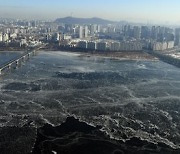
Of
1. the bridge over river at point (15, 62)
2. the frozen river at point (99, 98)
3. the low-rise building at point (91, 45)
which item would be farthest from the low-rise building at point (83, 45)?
the frozen river at point (99, 98)

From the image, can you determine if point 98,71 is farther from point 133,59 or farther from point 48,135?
point 48,135

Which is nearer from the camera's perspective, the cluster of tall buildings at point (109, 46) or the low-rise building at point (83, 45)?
the cluster of tall buildings at point (109, 46)

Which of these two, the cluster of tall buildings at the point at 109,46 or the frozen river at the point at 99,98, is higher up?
the cluster of tall buildings at the point at 109,46

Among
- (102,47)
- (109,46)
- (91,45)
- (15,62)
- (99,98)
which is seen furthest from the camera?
(109,46)

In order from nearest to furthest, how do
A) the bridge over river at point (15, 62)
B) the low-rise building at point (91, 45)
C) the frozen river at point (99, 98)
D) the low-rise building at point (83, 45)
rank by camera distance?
the frozen river at point (99, 98) < the bridge over river at point (15, 62) < the low-rise building at point (91, 45) < the low-rise building at point (83, 45)

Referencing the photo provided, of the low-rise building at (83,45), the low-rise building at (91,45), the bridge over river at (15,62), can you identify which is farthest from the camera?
the low-rise building at (83,45)

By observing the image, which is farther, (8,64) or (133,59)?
(133,59)

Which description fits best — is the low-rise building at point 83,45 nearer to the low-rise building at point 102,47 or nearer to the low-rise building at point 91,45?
the low-rise building at point 91,45

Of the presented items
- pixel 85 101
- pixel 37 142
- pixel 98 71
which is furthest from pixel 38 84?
pixel 37 142

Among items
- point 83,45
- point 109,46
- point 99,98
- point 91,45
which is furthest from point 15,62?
point 109,46

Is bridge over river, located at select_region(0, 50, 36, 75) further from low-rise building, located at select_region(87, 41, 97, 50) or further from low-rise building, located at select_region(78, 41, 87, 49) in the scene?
low-rise building, located at select_region(87, 41, 97, 50)

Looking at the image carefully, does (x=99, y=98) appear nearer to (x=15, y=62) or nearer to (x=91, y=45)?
(x=15, y=62)
